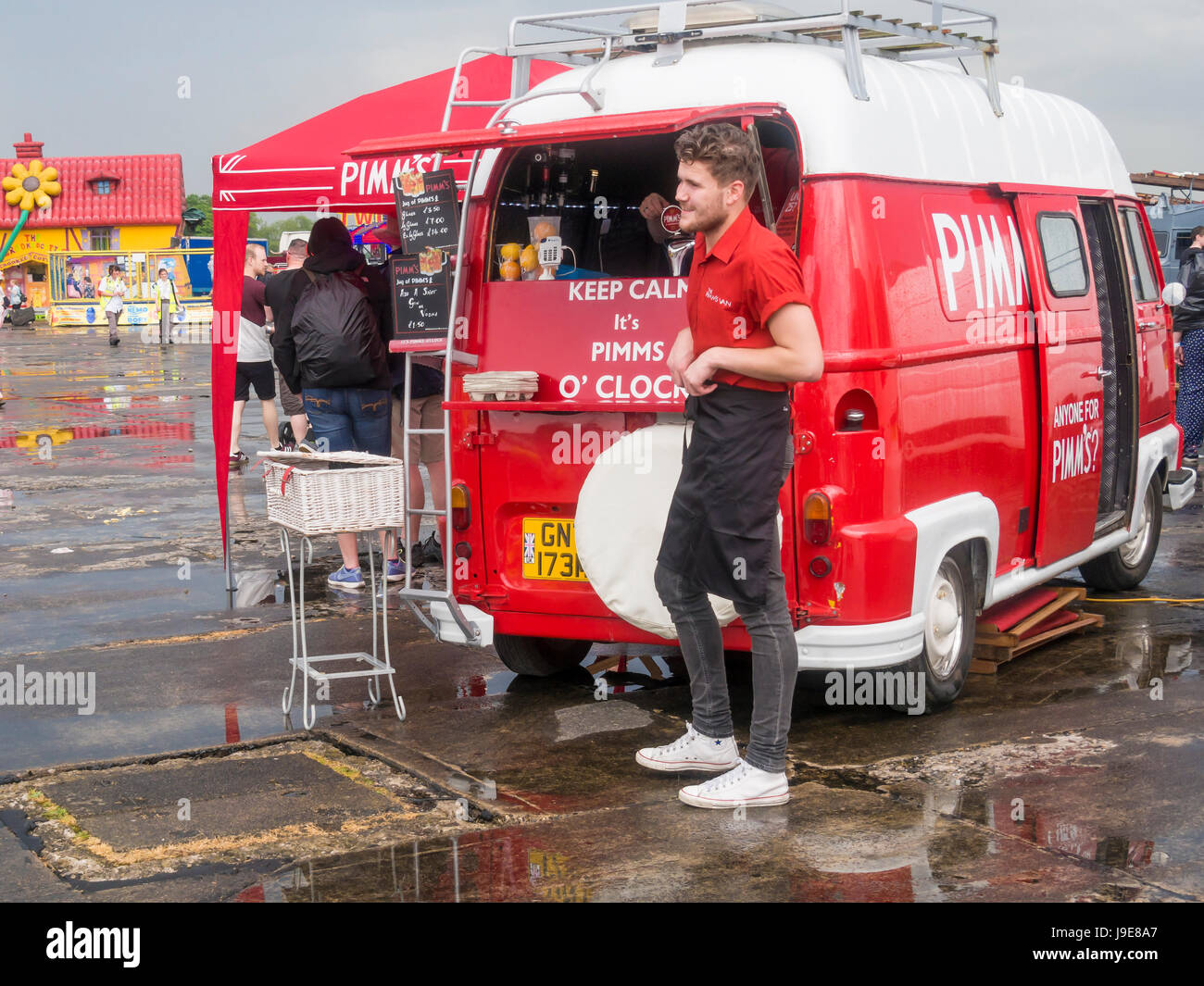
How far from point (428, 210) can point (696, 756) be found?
106 inches

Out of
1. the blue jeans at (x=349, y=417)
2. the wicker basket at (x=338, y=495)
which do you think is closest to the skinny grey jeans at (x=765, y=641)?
the wicker basket at (x=338, y=495)

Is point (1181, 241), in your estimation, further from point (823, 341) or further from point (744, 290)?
point (744, 290)

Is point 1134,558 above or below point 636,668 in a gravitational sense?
above

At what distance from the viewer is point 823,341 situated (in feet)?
17.7

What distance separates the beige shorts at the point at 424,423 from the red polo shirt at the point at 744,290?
4589 millimetres

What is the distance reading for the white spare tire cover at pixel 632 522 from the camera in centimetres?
547

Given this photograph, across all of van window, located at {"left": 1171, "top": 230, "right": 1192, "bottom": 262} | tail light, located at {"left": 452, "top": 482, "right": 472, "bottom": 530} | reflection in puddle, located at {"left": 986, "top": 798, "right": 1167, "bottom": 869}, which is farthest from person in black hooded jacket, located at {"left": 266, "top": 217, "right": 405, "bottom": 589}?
van window, located at {"left": 1171, "top": 230, "right": 1192, "bottom": 262}

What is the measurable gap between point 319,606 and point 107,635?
121 centimetres

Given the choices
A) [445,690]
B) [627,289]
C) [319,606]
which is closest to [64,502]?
[319,606]

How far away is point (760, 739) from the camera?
495 cm

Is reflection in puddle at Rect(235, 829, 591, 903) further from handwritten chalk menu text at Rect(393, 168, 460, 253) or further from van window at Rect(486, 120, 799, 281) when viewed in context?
handwritten chalk menu text at Rect(393, 168, 460, 253)

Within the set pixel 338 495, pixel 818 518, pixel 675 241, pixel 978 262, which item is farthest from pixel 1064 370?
pixel 338 495

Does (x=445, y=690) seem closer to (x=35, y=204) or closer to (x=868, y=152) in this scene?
(x=868, y=152)

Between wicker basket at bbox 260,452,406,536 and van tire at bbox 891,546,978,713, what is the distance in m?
2.20
